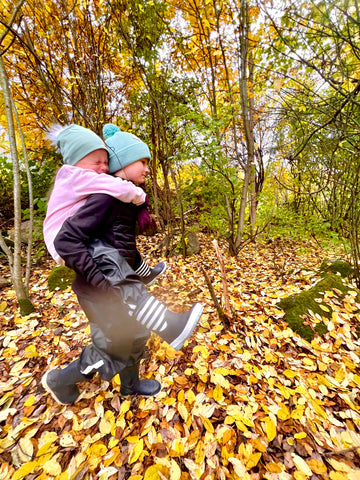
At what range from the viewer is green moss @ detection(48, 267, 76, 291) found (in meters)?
3.26

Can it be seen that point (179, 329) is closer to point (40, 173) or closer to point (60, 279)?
point (60, 279)

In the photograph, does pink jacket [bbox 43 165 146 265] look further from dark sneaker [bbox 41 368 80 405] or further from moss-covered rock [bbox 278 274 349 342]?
moss-covered rock [bbox 278 274 349 342]

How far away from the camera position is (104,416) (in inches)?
63.9

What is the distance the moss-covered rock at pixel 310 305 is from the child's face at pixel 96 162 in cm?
258

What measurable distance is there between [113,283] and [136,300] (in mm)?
155

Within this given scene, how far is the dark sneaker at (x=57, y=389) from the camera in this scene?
152 centimetres

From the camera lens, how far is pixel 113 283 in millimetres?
1082

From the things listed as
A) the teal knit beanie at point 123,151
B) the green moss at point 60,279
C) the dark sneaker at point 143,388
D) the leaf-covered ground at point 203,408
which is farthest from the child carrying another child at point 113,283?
the green moss at point 60,279

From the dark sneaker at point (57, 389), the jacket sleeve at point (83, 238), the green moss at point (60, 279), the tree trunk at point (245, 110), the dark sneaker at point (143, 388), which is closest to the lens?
the jacket sleeve at point (83, 238)

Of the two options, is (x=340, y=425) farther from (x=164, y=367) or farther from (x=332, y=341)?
(x=164, y=367)

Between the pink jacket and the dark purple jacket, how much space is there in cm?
5

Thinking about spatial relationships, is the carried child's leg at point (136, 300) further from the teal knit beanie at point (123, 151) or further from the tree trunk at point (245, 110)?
the tree trunk at point (245, 110)

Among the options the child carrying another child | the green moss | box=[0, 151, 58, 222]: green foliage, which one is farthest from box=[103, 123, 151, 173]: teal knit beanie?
box=[0, 151, 58, 222]: green foliage

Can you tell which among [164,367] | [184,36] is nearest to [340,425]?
[164,367]
